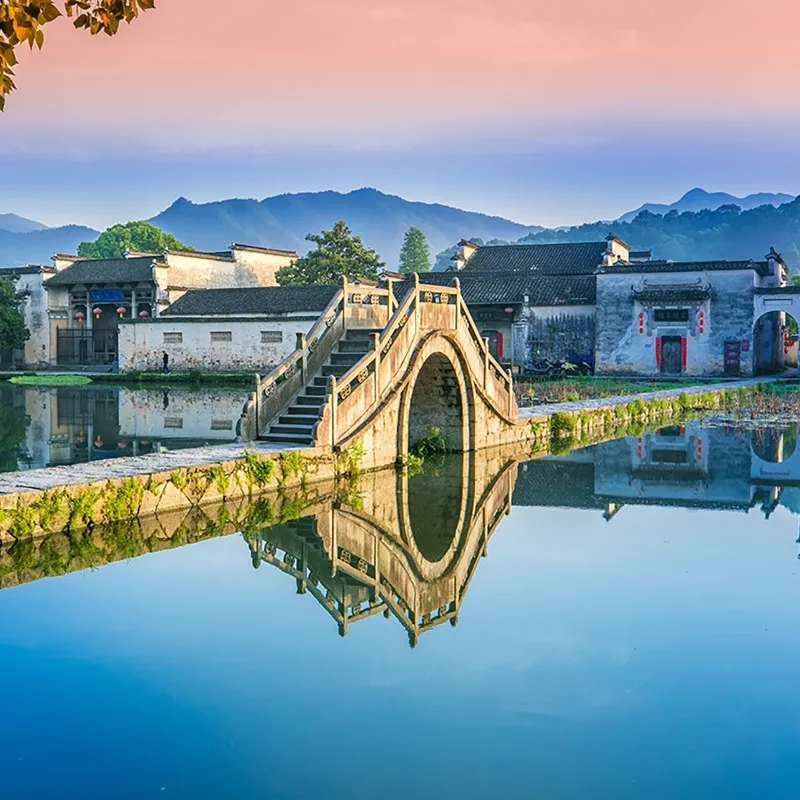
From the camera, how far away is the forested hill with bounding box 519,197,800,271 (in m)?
151

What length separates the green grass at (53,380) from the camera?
38.6m

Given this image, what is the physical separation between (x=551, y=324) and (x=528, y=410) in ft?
63.7

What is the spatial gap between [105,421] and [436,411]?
985 cm

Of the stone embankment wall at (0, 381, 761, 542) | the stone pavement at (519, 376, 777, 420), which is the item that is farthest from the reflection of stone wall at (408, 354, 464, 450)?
the stone embankment wall at (0, 381, 761, 542)

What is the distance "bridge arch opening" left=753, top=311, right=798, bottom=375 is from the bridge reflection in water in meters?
21.8

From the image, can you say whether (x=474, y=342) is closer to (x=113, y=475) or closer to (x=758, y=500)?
(x=758, y=500)

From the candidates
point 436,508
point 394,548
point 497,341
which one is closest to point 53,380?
point 497,341

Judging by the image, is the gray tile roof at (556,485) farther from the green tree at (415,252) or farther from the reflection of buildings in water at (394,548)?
the green tree at (415,252)

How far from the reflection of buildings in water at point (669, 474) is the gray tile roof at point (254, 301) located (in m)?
20.8

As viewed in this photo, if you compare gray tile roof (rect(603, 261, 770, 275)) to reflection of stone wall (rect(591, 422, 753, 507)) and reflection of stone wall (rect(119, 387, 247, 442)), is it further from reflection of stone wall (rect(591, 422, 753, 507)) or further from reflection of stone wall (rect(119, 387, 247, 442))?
reflection of stone wall (rect(591, 422, 753, 507))

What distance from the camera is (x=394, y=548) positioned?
10.8 metres

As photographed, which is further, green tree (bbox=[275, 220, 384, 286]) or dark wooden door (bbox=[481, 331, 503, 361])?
green tree (bbox=[275, 220, 384, 286])

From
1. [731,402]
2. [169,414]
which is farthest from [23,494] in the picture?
[731,402]

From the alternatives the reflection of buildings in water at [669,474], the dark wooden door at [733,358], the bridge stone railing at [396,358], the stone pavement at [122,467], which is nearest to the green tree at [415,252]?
the dark wooden door at [733,358]
